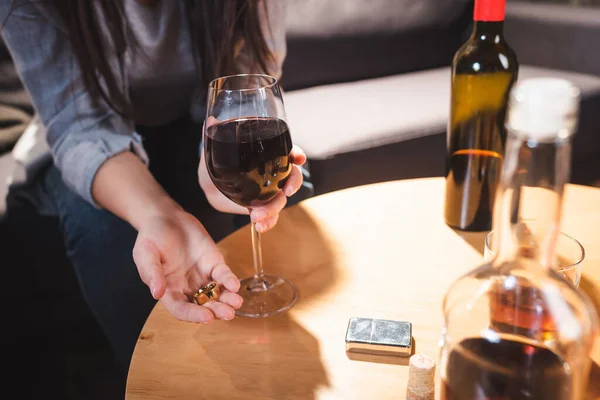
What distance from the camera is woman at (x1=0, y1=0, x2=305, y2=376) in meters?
0.90

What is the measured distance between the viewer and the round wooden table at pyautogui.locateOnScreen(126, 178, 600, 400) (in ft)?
1.89

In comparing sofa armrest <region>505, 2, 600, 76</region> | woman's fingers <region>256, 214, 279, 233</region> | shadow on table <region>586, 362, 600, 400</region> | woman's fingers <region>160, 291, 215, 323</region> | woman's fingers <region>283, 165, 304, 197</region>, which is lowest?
sofa armrest <region>505, 2, 600, 76</region>

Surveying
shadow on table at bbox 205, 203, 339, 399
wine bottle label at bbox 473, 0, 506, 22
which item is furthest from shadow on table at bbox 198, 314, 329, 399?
wine bottle label at bbox 473, 0, 506, 22

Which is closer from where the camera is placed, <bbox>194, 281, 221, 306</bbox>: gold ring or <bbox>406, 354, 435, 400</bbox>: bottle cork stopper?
<bbox>406, 354, 435, 400</bbox>: bottle cork stopper

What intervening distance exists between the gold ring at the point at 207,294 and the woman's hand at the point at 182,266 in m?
0.01

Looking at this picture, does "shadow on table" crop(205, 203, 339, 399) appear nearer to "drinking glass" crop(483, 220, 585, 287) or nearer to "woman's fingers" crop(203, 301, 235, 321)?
"woman's fingers" crop(203, 301, 235, 321)

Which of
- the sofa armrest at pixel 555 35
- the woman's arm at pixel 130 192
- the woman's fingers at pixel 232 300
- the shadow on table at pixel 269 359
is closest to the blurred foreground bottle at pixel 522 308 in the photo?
the shadow on table at pixel 269 359

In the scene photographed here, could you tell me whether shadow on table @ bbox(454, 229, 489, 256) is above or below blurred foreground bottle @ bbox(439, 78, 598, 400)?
below

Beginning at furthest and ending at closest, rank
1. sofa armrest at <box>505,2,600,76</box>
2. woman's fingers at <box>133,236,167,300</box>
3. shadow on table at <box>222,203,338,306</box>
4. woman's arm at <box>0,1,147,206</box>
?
sofa armrest at <box>505,2,600,76</box> < woman's arm at <box>0,1,147,206</box> < shadow on table at <box>222,203,338,306</box> < woman's fingers at <box>133,236,167,300</box>

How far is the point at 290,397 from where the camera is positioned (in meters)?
0.56

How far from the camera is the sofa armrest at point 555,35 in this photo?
2162 mm

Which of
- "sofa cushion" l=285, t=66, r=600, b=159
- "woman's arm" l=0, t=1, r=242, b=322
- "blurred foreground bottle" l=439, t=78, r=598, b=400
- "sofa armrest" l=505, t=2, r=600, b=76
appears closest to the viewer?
"blurred foreground bottle" l=439, t=78, r=598, b=400

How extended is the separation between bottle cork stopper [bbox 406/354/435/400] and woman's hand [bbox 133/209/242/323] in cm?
22

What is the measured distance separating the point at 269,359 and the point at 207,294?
0.12 metres
